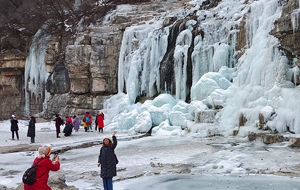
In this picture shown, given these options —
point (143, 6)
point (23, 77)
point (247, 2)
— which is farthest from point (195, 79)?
point (23, 77)

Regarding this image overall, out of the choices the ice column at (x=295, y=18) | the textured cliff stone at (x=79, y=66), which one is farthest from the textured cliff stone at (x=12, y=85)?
the ice column at (x=295, y=18)

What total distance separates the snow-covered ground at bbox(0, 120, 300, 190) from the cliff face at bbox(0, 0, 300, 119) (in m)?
7.49

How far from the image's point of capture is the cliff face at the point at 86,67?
20.1 meters

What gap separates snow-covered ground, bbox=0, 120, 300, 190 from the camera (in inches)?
237

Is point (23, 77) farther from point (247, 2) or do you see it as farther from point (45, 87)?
point (247, 2)

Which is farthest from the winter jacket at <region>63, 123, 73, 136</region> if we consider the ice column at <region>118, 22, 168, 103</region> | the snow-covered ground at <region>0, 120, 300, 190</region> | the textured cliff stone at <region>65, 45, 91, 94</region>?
the textured cliff stone at <region>65, 45, 91, 94</region>

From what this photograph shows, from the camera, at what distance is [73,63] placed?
25000 millimetres

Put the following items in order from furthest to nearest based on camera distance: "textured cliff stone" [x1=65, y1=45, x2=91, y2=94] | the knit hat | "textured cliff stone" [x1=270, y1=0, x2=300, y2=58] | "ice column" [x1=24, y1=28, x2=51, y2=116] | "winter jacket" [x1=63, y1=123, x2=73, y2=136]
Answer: "ice column" [x1=24, y1=28, x2=51, y2=116]
"textured cliff stone" [x1=65, y1=45, x2=91, y2=94]
"winter jacket" [x1=63, y1=123, x2=73, y2=136]
"textured cliff stone" [x1=270, y1=0, x2=300, y2=58]
the knit hat

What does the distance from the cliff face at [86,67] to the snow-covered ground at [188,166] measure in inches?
295

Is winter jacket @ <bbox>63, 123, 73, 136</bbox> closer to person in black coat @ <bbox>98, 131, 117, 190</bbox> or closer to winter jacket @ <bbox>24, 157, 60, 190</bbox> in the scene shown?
person in black coat @ <bbox>98, 131, 117, 190</bbox>

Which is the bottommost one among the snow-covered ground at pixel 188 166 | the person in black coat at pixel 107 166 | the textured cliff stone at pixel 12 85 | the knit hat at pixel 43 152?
the snow-covered ground at pixel 188 166

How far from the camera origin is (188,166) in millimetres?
7754

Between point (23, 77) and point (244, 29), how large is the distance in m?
24.2

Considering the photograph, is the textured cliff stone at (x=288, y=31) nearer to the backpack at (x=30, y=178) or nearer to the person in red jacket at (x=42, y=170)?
the person in red jacket at (x=42, y=170)
